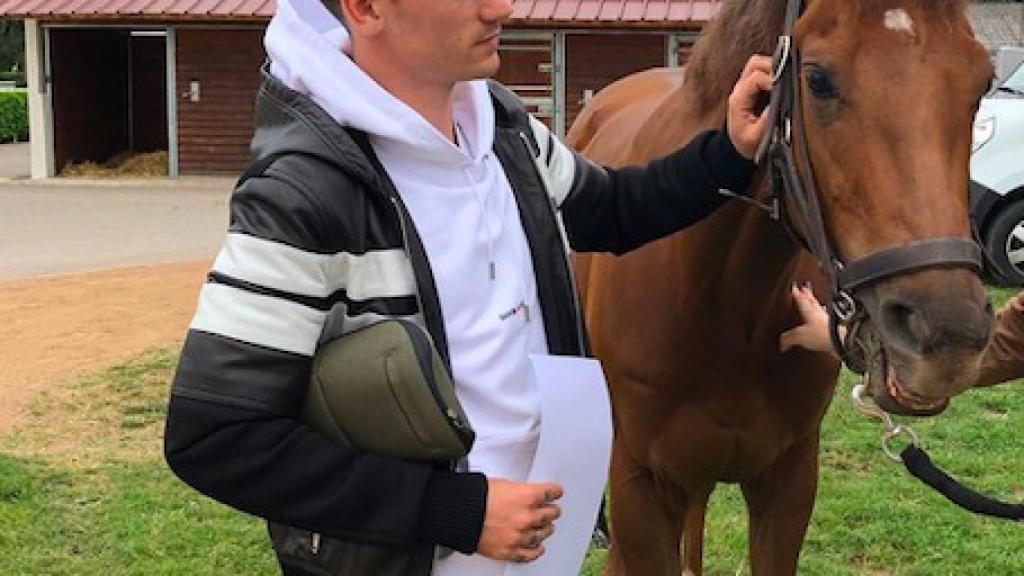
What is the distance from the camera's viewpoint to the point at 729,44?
7.43 ft

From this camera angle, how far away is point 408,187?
1604mm

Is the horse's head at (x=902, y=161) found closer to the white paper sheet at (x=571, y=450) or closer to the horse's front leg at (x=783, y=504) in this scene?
the white paper sheet at (x=571, y=450)

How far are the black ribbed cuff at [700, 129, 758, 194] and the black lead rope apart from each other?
688 millimetres

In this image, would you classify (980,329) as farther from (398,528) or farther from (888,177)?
(398,528)

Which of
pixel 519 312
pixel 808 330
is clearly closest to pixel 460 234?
pixel 519 312

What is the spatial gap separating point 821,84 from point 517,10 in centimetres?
1379

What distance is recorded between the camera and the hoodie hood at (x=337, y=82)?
1538 millimetres

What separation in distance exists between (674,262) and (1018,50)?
46.6 ft

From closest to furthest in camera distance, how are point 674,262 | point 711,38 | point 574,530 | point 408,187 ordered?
point 408,187
point 574,530
point 711,38
point 674,262

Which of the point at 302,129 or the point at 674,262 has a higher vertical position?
the point at 302,129

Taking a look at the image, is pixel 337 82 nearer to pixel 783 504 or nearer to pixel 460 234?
pixel 460 234

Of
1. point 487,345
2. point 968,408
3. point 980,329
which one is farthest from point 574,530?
point 968,408

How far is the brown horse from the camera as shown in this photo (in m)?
1.59

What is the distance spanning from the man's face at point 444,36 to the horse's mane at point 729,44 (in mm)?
683
